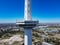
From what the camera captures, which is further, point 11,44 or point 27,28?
point 11,44

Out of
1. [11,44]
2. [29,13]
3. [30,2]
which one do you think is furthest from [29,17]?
[11,44]

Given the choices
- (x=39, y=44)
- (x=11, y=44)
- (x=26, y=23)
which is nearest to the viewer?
(x=26, y=23)

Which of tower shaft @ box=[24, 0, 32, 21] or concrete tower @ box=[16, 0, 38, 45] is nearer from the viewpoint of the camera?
concrete tower @ box=[16, 0, 38, 45]

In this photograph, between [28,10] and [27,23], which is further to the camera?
[28,10]

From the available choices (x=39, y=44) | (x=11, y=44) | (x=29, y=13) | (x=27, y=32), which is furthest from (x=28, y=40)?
(x=11, y=44)

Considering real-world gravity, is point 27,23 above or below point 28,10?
below

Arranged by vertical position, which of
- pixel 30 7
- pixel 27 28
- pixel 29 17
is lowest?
pixel 27 28

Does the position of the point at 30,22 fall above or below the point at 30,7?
below

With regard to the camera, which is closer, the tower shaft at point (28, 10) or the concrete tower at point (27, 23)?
the concrete tower at point (27, 23)

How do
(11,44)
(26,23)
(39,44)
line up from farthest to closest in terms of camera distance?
(11,44) → (39,44) → (26,23)

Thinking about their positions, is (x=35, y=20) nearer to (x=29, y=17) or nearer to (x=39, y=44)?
(x=29, y=17)
